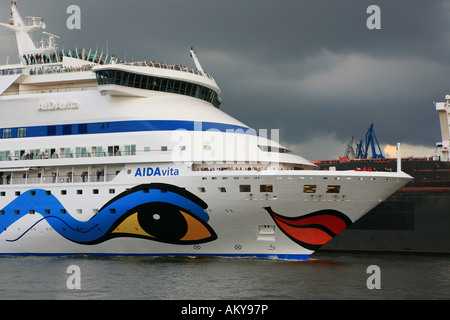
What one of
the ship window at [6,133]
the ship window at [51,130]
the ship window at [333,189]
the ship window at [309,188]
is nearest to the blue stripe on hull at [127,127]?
the ship window at [51,130]

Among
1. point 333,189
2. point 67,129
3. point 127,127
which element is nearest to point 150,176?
point 127,127

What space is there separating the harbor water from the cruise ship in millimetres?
1100

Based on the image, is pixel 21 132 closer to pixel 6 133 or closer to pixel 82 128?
pixel 6 133

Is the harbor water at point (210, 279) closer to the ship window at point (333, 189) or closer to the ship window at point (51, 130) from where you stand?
the ship window at point (333, 189)

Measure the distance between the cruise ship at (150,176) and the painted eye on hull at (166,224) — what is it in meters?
0.05

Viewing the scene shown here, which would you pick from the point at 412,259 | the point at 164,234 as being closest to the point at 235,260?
the point at 164,234

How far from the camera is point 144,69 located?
29672 mm

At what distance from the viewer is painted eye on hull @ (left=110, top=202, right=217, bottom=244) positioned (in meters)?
26.1

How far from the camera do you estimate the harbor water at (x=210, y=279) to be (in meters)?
20.1

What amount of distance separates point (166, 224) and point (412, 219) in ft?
61.7

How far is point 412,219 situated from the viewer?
128ft

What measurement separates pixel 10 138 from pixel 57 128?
9.48ft

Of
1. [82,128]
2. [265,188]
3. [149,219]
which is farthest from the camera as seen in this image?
[82,128]

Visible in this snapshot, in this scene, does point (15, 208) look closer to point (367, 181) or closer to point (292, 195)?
point (292, 195)
